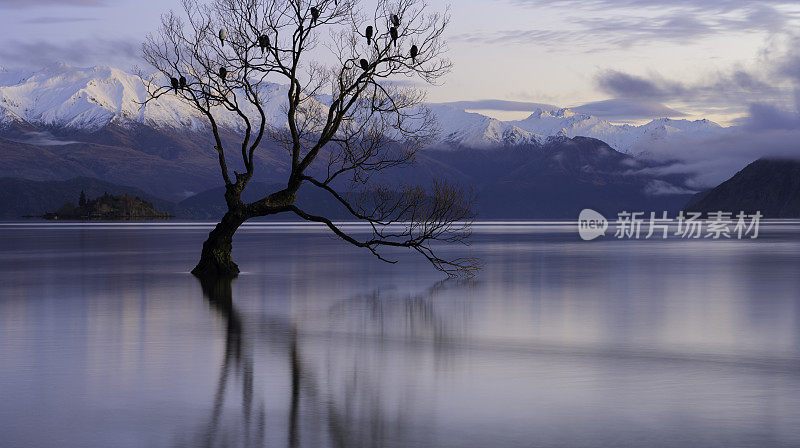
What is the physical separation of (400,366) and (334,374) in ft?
4.43

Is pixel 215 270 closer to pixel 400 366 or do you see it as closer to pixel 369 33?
pixel 369 33

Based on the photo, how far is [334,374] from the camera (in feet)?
49.0

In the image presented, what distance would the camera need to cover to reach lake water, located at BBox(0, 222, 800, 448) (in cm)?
1106

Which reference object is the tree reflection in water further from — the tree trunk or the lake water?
the tree trunk

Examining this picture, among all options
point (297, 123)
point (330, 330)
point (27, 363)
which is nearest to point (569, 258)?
point (297, 123)

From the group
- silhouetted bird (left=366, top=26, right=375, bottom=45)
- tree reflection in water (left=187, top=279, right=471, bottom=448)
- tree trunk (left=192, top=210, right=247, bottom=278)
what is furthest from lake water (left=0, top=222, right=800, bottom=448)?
silhouetted bird (left=366, top=26, right=375, bottom=45)

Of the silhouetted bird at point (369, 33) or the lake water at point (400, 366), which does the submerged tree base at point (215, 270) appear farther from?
the silhouetted bird at point (369, 33)

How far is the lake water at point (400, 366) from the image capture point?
11062mm

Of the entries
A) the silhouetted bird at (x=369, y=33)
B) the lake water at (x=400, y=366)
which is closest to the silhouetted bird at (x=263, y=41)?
the silhouetted bird at (x=369, y=33)

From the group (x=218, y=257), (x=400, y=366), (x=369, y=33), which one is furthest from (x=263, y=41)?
(x=400, y=366)

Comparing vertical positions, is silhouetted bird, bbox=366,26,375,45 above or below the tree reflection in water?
above

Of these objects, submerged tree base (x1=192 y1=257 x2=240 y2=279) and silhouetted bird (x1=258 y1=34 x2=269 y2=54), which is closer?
silhouetted bird (x1=258 y1=34 x2=269 y2=54)

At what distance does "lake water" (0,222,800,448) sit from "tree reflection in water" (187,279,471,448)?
0.05 meters

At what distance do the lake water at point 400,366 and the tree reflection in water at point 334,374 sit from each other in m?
0.05
